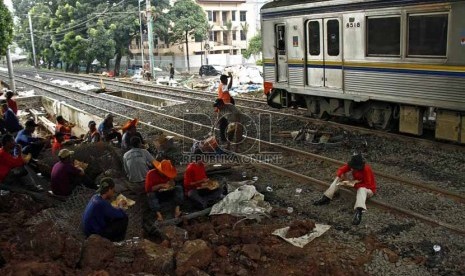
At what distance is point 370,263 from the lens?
19.1 ft

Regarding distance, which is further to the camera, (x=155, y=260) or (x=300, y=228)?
(x=300, y=228)

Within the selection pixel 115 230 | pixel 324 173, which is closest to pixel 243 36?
pixel 324 173

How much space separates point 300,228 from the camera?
22.1ft

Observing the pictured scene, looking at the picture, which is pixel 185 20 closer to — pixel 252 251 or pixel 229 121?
pixel 229 121

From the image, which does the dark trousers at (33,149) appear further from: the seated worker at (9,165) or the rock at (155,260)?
the rock at (155,260)

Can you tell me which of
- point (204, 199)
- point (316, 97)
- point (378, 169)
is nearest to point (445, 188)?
point (378, 169)

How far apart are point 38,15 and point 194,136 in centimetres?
5217

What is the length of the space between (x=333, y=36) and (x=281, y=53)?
2455mm

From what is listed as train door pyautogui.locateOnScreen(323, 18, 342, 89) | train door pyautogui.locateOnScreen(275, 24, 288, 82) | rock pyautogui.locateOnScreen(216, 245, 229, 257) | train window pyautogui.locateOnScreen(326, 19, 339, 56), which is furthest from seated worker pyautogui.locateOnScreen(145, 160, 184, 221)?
train door pyautogui.locateOnScreen(275, 24, 288, 82)

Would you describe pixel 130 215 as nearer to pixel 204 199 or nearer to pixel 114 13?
pixel 204 199

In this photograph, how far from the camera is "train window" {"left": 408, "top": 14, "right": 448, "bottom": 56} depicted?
386 inches

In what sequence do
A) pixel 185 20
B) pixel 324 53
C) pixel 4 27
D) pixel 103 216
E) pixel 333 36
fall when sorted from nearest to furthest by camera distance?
pixel 103 216 → pixel 333 36 → pixel 324 53 → pixel 4 27 → pixel 185 20

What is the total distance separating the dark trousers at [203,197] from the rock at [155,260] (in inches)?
78.3

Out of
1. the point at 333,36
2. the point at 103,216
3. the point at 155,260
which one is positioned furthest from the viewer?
the point at 333,36
